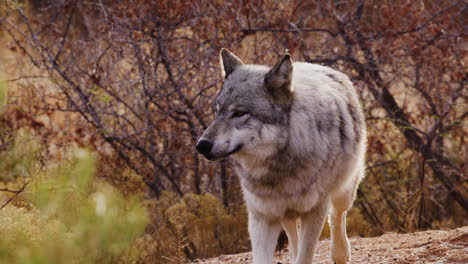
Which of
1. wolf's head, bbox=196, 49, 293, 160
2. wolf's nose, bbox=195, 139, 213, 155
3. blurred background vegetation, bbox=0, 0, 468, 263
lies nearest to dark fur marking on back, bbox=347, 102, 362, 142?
wolf's head, bbox=196, 49, 293, 160

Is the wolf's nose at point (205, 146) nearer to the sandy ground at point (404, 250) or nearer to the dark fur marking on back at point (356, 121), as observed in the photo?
the dark fur marking on back at point (356, 121)

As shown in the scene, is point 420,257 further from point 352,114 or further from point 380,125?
point 380,125

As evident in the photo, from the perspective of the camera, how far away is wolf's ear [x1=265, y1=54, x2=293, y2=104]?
13.4 feet

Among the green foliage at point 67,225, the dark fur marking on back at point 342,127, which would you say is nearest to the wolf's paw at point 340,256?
the dark fur marking on back at point 342,127

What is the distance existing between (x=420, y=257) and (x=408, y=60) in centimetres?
412

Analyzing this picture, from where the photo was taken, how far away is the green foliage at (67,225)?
3.73 metres

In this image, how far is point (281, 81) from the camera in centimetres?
410

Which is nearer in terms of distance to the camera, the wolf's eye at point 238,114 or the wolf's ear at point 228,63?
the wolf's eye at point 238,114

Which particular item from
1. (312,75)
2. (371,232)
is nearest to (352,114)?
(312,75)

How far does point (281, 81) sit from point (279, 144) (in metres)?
0.43

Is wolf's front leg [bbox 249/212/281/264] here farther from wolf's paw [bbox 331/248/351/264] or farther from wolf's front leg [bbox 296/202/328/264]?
wolf's paw [bbox 331/248/351/264]

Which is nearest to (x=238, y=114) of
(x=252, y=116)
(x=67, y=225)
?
(x=252, y=116)

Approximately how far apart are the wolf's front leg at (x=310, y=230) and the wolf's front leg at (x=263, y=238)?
0.20m

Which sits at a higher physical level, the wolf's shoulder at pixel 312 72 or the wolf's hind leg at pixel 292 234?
the wolf's shoulder at pixel 312 72
